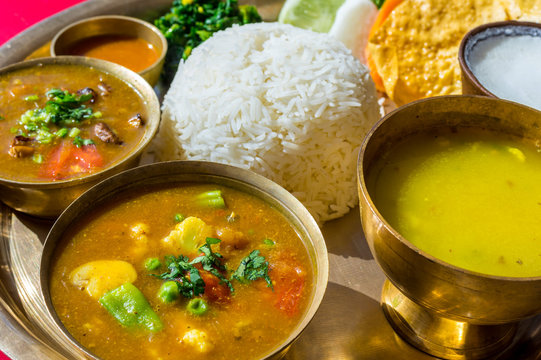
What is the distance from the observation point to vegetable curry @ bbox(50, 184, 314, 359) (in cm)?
185

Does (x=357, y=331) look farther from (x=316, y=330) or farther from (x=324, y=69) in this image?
(x=324, y=69)

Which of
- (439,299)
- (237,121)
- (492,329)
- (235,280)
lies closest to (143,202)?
(235,280)

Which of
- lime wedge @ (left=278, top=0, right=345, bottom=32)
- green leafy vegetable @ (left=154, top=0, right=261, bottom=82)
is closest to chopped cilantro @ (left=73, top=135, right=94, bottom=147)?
green leafy vegetable @ (left=154, top=0, right=261, bottom=82)

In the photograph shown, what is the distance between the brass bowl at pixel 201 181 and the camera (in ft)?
6.70

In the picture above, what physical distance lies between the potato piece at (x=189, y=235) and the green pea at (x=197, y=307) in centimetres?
23

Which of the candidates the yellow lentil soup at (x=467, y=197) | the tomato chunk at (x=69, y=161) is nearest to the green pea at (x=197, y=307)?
the yellow lentil soup at (x=467, y=197)

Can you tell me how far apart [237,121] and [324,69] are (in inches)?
21.4

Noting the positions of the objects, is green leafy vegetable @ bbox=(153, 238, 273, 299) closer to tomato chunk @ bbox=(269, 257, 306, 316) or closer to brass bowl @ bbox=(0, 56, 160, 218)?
tomato chunk @ bbox=(269, 257, 306, 316)

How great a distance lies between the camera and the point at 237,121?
282 centimetres

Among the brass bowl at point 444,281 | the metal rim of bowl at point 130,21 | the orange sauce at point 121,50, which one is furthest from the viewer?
the orange sauce at point 121,50

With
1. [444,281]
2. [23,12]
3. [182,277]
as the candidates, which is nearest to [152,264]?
[182,277]

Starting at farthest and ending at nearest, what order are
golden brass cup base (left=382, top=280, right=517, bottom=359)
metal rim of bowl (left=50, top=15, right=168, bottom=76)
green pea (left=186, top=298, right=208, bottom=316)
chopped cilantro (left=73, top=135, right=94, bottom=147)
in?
1. metal rim of bowl (left=50, top=15, right=168, bottom=76)
2. chopped cilantro (left=73, top=135, right=94, bottom=147)
3. golden brass cup base (left=382, top=280, right=517, bottom=359)
4. green pea (left=186, top=298, right=208, bottom=316)

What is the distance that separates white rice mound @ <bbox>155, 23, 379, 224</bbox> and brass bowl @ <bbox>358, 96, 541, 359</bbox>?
2.33 feet

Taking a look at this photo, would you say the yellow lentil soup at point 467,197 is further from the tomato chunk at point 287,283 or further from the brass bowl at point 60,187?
the brass bowl at point 60,187
